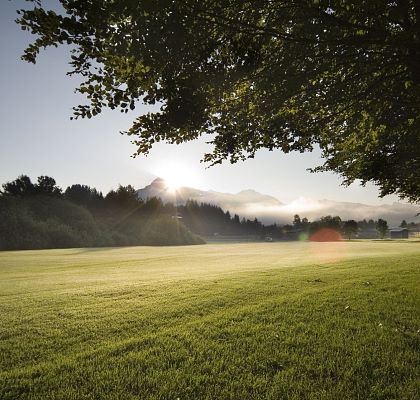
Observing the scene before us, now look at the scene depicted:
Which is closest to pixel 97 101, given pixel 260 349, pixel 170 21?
pixel 170 21

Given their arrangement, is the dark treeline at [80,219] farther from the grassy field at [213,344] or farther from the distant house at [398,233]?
the grassy field at [213,344]

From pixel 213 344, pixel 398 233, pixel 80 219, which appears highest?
pixel 80 219

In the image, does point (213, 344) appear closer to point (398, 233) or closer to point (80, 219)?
point (80, 219)

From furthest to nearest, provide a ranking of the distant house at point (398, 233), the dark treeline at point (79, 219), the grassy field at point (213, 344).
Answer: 1. the distant house at point (398, 233)
2. the dark treeline at point (79, 219)
3. the grassy field at point (213, 344)

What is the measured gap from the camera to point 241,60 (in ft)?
23.9

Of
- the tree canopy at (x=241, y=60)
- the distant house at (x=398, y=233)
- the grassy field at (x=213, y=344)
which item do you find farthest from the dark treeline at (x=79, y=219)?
the distant house at (x=398, y=233)

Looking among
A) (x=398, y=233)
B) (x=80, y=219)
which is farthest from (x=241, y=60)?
(x=398, y=233)

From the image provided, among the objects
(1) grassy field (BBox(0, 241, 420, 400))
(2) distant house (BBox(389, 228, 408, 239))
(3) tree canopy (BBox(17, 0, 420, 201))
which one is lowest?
(2) distant house (BBox(389, 228, 408, 239))

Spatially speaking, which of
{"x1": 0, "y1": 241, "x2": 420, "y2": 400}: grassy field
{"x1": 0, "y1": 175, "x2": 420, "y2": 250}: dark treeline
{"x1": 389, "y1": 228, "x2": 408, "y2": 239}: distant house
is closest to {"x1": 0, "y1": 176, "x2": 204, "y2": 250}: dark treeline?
{"x1": 0, "y1": 175, "x2": 420, "y2": 250}: dark treeline

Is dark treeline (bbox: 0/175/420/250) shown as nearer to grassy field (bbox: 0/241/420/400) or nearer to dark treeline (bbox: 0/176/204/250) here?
dark treeline (bbox: 0/176/204/250)

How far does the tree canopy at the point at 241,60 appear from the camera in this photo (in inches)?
221

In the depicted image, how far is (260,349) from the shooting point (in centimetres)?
637

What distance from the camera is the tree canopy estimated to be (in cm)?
562

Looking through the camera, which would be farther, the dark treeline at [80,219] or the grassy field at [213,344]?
the dark treeline at [80,219]
